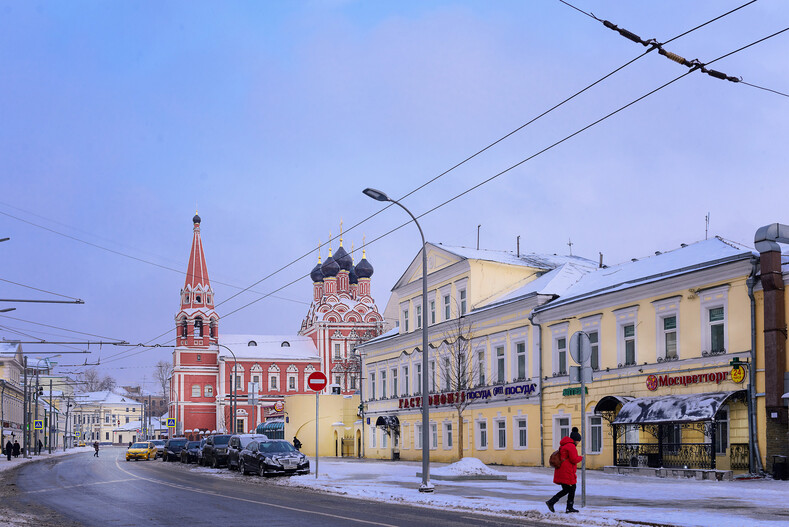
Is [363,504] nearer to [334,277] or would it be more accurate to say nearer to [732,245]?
[732,245]

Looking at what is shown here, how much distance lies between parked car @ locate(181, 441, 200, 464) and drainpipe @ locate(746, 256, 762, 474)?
31244 millimetres

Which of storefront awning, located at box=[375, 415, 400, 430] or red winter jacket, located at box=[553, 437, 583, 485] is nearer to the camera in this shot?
red winter jacket, located at box=[553, 437, 583, 485]

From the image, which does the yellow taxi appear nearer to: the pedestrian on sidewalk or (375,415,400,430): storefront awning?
(375,415,400,430): storefront awning

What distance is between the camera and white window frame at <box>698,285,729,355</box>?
29.0 meters

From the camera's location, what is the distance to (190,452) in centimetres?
5056

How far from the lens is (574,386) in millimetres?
36812

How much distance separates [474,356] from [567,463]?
2826 centimetres

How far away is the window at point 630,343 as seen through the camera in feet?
110

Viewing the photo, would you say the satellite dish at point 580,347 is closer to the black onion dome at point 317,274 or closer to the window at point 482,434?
the window at point 482,434

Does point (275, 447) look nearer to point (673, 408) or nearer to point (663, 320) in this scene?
point (673, 408)

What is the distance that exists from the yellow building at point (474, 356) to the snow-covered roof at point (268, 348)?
65.9m

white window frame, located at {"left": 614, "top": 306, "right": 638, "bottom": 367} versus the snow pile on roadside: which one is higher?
white window frame, located at {"left": 614, "top": 306, "right": 638, "bottom": 367}

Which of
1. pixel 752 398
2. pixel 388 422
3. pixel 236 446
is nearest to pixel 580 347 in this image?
pixel 752 398

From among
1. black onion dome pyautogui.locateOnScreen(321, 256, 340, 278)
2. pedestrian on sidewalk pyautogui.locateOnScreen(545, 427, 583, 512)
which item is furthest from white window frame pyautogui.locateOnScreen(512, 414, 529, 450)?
black onion dome pyautogui.locateOnScreen(321, 256, 340, 278)
